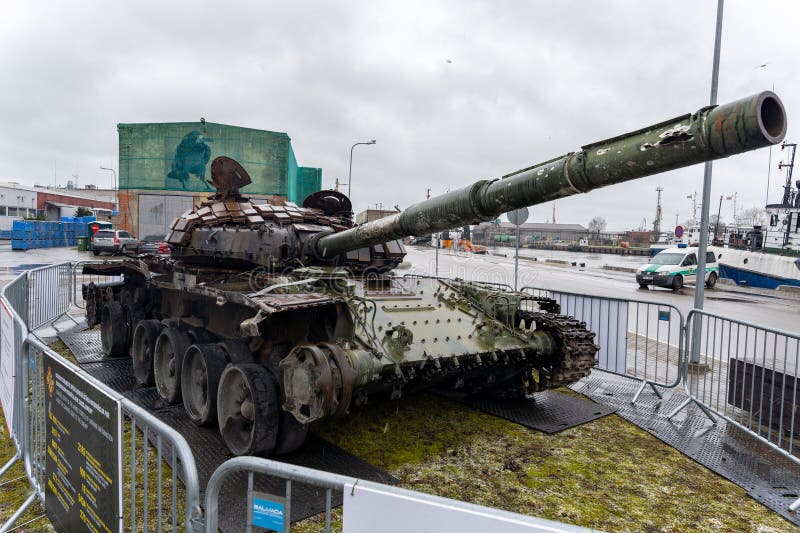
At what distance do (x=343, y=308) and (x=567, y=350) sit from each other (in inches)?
107

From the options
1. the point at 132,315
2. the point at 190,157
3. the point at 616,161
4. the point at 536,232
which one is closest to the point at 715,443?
the point at 616,161

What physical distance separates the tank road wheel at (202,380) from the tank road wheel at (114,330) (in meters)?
3.23

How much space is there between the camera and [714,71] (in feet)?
28.8

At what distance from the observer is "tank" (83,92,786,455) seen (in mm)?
3691

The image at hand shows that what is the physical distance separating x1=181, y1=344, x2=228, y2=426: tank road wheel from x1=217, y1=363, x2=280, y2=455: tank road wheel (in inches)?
9.9

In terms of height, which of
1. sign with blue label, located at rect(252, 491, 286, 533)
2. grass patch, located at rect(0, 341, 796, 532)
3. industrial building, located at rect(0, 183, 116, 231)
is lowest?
grass patch, located at rect(0, 341, 796, 532)

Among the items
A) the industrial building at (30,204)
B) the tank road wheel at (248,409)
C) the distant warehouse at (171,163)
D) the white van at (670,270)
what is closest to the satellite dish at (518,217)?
the tank road wheel at (248,409)

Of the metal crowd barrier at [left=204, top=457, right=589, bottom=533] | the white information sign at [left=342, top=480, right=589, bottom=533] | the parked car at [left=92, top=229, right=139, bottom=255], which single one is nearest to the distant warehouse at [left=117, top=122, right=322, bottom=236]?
the parked car at [left=92, top=229, right=139, bottom=255]

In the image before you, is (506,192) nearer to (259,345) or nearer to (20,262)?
(259,345)

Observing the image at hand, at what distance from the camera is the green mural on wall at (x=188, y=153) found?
107 ft

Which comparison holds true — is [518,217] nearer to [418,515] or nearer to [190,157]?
[418,515]

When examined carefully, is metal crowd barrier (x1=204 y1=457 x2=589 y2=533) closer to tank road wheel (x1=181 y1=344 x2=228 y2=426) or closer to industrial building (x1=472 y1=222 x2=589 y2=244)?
tank road wheel (x1=181 y1=344 x2=228 y2=426)

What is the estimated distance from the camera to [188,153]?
33000 millimetres

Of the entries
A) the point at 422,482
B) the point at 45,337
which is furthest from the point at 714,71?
the point at 45,337
